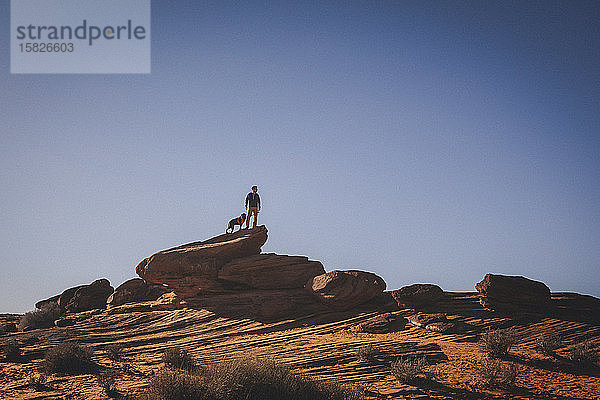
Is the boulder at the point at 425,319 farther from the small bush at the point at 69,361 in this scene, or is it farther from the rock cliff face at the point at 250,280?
the small bush at the point at 69,361

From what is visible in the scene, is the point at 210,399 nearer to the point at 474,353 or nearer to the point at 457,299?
the point at 474,353

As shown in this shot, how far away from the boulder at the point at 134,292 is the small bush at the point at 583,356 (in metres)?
22.3

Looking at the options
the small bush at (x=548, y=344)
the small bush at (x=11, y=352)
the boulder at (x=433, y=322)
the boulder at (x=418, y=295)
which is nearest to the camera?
the small bush at (x=548, y=344)

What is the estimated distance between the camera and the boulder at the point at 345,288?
65.7 feet

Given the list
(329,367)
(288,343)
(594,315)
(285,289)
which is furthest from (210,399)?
(594,315)

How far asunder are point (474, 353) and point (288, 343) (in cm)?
666

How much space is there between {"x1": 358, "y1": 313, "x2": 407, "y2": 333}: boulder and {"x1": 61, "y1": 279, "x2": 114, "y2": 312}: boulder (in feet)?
56.7

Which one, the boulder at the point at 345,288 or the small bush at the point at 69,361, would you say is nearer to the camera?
the small bush at the point at 69,361

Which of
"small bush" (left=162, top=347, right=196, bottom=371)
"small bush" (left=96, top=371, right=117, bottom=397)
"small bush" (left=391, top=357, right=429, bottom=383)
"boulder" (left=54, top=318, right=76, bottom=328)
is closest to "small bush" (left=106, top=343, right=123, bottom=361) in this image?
"small bush" (left=96, top=371, right=117, bottom=397)

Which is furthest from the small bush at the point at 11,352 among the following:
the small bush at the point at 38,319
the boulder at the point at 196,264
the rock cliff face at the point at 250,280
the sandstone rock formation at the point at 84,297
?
the sandstone rock formation at the point at 84,297

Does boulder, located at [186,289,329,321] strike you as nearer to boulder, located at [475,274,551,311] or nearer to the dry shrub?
boulder, located at [475,274,551,311]

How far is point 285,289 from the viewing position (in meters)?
22.4

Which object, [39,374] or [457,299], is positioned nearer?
[39,374]

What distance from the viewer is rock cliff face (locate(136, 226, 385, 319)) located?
20.4 m
